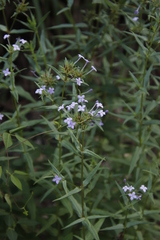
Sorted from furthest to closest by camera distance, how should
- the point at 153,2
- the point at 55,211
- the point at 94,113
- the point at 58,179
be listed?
1. the point at 55,211
2. the point at 153,2
3. the point at 58,179
4. the point at 94,113

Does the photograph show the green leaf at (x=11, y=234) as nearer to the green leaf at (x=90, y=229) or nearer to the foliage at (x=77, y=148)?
the foliage at (x=77, y=148)

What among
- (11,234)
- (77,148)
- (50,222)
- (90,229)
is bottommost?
(50,222)

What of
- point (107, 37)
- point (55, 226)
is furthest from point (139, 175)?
point (107, 37)

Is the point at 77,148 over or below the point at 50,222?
over

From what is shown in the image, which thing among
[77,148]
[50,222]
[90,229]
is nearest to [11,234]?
[50,222]

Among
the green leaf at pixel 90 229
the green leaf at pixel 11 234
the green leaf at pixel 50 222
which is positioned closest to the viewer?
the green leaf at pixel 90 229

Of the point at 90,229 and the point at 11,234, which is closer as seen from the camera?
the point at 90,229

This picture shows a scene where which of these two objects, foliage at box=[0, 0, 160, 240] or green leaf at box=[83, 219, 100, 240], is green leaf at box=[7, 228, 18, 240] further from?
green leaf at box=[83, 219, 100, 240]

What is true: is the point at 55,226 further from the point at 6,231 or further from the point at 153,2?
the point at 153,2

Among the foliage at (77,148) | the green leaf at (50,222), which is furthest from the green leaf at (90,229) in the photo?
the green leaf at (50,222)

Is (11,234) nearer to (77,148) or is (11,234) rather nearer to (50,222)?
(50,222)

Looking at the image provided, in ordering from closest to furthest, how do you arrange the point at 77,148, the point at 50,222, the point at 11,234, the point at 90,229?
the point at 77,148 < the point at 90,229 < the point at 11,234 < the point at 50,222
